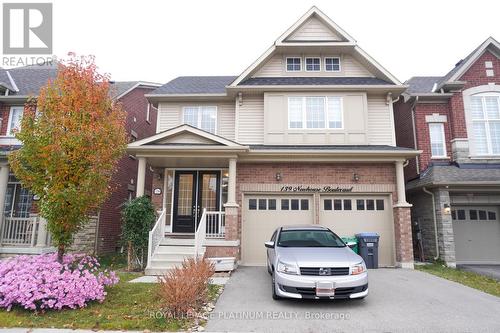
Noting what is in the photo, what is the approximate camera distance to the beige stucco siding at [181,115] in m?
12.9

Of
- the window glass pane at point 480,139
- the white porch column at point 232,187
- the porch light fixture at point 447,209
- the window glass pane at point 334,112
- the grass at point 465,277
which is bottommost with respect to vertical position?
the grass at point 465,277

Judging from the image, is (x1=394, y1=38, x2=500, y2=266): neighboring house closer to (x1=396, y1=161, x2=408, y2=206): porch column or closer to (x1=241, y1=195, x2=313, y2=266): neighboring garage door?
(x1=396, y1=161, x2=408, y2=206): porch column

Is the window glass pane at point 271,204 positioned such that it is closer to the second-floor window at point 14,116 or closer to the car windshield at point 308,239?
the car windshield at point 308,239

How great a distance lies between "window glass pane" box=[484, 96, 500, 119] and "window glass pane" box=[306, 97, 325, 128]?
7015 millimetres

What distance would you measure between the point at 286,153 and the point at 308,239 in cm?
418

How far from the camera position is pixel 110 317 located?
213 inches

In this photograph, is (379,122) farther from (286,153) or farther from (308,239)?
(308,239)

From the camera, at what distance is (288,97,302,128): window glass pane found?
478 inches

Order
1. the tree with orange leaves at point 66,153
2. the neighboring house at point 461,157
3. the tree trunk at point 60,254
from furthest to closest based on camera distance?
the neighboring house at point 461,157 < the tree trunk at point 60,254 < the tree with orange leaves at point 66,153

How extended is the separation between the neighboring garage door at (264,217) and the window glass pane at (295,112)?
9.44 feet

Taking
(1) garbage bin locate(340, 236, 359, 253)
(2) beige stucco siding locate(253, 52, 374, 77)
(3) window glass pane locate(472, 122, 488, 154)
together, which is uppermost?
(2) beige stucco siding locate(253, 52, 374, 77)

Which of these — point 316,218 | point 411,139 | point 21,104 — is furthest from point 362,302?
point 21,104

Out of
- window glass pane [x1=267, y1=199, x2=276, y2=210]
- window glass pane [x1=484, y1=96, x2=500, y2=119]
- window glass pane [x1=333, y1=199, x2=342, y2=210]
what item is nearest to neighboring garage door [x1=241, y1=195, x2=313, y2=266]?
window glass pane [x1=267, y1=199, x2=276, y2=210]

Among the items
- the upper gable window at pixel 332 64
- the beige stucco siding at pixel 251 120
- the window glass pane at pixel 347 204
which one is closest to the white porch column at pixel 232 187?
the beige stucco siding at pixel 251 120
